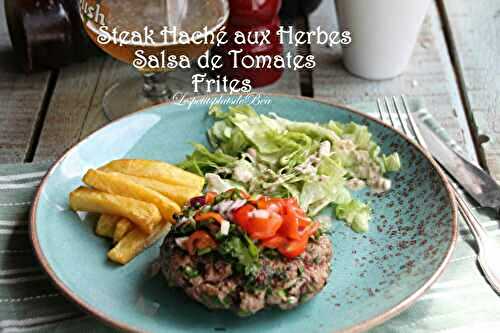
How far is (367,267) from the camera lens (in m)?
2.39

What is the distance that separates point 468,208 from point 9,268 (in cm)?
154

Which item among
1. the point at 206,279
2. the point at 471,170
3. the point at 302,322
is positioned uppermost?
the point at 206,279

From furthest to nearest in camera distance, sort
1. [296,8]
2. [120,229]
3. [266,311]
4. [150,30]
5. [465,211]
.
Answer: [296,8] < [150,30] < [465,211] < [120,229] < [266,311]

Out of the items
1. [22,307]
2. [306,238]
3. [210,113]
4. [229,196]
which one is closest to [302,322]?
[306,238]

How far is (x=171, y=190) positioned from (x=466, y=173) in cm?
113

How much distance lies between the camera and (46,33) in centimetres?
348

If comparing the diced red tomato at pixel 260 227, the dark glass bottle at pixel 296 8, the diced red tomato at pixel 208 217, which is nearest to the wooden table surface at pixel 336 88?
the dark glass bottle at pixel 296 8

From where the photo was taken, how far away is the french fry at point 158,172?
99.4 inches

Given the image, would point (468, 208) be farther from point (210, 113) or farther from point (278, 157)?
point (210, 113)

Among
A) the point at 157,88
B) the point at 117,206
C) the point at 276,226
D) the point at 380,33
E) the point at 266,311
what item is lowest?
the point at 157,88

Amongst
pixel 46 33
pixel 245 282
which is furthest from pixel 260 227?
pixel 46 33

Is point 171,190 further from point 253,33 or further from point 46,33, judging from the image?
point 46,33

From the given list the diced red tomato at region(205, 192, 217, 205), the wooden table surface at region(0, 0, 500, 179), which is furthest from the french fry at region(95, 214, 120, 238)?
the wooden table surface at region(0, 0, 500, 179)

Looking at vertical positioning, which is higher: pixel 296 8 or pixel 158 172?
pixel 158 172
